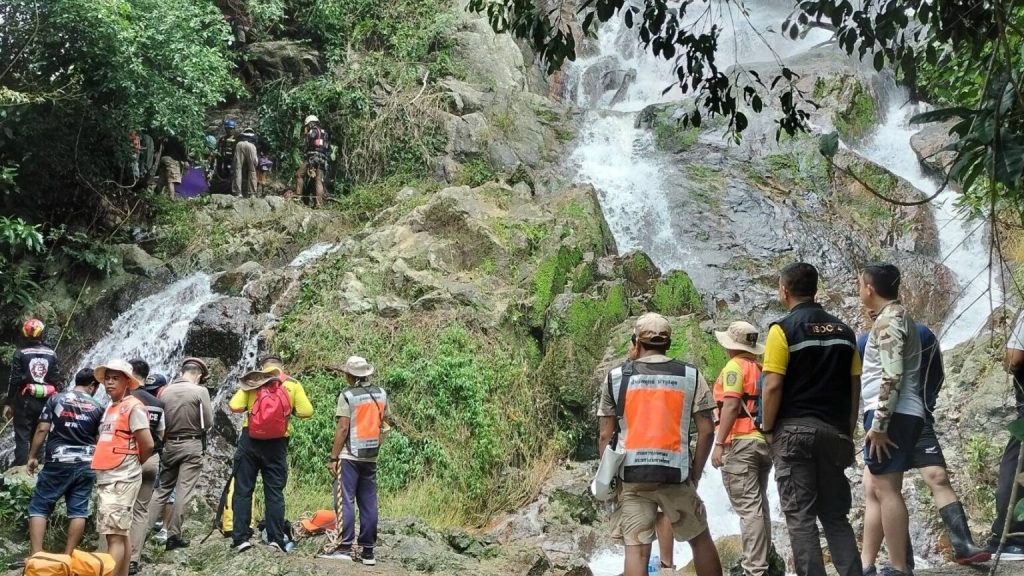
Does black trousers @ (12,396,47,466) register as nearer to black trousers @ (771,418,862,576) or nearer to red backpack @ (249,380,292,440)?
red backpack @ (249,380,292,440)

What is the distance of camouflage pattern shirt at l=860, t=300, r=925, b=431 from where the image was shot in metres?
5.13

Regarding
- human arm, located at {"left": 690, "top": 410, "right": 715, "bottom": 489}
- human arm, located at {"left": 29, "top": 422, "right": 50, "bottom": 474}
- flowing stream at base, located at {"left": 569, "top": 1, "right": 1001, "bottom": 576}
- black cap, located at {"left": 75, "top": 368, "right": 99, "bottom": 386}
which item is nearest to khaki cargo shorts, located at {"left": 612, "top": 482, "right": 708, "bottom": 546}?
human arm, located at {"left": 690, "top": 410, "right": 715, "bottom": 489}

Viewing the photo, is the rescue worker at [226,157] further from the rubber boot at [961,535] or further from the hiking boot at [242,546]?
the rubber boot at [961,535]

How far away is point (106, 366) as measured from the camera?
6.66m

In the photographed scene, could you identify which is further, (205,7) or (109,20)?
(205,7)

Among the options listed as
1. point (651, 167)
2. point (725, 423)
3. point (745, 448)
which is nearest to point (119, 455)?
point (725, 423)

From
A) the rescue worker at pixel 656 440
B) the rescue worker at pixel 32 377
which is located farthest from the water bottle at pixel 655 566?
the rescue worker at pixel 32 377

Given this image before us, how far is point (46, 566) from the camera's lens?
562 centimetres

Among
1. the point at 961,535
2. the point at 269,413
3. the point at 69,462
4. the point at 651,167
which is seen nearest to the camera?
the point at 961,535

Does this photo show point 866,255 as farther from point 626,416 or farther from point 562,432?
point 626,416

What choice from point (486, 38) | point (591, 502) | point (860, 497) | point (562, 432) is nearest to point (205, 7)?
A: point (486, 38)

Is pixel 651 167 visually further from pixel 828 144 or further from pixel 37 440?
pixel 828 144

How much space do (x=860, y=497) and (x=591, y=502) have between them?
2.91m

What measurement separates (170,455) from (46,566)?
243cm
